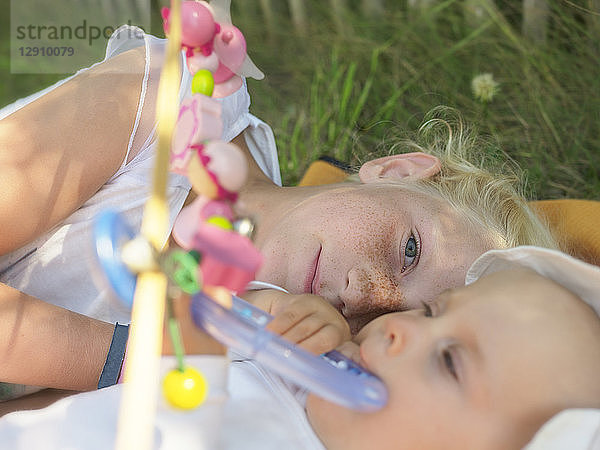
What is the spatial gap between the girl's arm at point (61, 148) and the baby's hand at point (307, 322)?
313mm

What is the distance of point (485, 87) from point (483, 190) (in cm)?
53

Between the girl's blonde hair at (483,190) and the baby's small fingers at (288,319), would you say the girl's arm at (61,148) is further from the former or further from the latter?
the girl's blonde hair at (483,190)

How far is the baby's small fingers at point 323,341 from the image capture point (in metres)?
0.79

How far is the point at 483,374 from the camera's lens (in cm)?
71

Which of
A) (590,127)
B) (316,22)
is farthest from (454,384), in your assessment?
(316,22)

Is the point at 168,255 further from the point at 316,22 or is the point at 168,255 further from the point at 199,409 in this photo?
the point at 316,22

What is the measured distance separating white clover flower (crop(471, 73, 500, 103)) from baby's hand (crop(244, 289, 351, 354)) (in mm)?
942

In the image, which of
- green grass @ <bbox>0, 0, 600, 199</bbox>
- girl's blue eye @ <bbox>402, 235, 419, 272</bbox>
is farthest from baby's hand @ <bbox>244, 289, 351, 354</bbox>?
green grass @ <bbox>0, 0, 600, 199</bbox>

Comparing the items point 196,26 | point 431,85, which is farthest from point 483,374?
point 431,85

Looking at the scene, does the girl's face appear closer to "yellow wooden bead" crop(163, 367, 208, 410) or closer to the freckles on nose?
the freckles on nose

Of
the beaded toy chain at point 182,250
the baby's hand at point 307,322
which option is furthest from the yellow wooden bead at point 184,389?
the baby's hand at point 307,322

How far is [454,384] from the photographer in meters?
0.71

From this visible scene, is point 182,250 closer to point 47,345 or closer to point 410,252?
point 47,345

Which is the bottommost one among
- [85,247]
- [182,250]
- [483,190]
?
[85,247]
